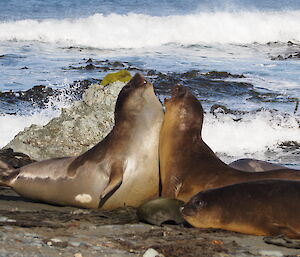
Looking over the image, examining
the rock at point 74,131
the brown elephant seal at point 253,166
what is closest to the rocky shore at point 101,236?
the rock at point 74,131

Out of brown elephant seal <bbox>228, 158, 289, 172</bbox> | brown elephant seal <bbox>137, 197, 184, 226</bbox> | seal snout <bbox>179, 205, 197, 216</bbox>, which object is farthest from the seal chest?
brown elephant seal <bbox>228, 158, 289, 172</bbox>

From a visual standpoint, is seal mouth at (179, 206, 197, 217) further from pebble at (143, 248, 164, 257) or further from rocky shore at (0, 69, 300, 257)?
pebble at (143, 248, 164, 257)

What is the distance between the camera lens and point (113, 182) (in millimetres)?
5926

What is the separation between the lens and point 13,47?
2602 cm

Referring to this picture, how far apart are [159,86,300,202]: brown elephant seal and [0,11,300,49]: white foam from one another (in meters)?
21.2

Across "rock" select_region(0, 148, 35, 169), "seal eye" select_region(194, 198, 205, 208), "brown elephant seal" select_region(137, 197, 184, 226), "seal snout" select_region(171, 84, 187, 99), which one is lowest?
"rock" select_region(0, 148, 35, 169)

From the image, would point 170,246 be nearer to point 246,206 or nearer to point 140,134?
point 246,206

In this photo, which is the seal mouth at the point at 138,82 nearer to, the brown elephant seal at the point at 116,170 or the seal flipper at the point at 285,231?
the brown elephant seal at the point at 116,170

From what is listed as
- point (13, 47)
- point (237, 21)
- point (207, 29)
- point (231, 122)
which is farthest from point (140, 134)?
point (237, 21)

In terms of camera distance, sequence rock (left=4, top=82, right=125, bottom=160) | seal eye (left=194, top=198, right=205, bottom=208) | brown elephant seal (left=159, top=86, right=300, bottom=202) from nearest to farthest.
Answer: seal eye (left=194, top=198, right=205, bottom=208) < brown elephant seal (left=159, top=86, right=300, bottom=202) < rock (left=4, top=82, right=125, bottom=160)

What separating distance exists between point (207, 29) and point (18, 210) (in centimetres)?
2593

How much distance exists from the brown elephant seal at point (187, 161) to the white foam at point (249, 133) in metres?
4.10

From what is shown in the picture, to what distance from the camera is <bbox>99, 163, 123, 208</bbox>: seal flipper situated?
5902 mm

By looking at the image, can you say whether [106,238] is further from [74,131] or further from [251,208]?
[74,131]
